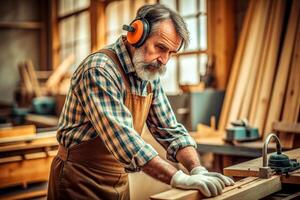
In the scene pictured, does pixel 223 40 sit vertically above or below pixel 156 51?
above

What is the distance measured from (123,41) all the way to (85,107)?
0.45m

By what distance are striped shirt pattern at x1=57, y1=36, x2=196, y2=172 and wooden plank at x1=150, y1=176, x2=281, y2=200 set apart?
0.25m

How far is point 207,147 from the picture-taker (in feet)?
13.8

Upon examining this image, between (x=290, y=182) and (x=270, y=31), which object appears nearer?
(x=290, y=182)

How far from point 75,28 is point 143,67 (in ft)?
24.7

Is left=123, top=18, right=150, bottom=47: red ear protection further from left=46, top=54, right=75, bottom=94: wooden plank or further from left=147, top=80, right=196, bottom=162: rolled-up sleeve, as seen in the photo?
left=46, top=54, right=75, bottom=94: wooden plank

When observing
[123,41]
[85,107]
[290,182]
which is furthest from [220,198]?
[123,41]

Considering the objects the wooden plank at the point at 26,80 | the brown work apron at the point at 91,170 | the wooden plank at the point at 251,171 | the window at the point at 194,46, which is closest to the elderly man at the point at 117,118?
the brown work apron at the point at 91,170

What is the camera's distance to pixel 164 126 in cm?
264

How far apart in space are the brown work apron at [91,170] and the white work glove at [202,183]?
51 centimetres

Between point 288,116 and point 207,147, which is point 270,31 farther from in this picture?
point 207,147

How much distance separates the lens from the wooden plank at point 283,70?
433 centimetres

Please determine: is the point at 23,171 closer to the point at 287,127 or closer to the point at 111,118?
the point at 287,127

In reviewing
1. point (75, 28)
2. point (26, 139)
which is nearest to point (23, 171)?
point (26, 139)
